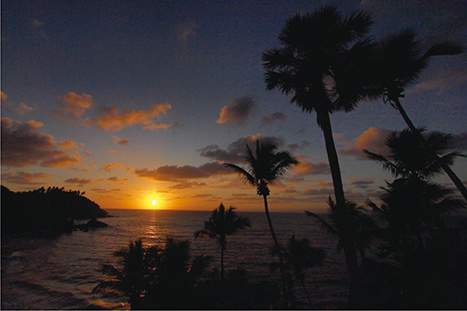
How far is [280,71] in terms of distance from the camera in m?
10.0

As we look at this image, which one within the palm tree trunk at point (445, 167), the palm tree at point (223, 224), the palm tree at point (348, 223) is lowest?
the palm tree at point (223, 224)

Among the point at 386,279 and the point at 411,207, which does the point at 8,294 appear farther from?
the point at 411,207

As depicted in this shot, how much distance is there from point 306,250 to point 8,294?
24.2m

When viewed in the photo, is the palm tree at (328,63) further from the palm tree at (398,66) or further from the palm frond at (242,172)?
the palm frond at (242,172)

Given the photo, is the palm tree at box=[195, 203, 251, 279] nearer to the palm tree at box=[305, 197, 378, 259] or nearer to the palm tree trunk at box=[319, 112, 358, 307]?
the palm tree at box=[305, 197, 378, 259]

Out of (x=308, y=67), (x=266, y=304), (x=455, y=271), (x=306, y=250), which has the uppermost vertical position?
(x=308, y=67)

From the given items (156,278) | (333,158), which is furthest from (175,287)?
(333,158)

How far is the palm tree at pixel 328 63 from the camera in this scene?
868 cm

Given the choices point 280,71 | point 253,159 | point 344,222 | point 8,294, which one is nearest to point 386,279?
point 344,222

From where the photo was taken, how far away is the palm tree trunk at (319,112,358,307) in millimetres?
7739

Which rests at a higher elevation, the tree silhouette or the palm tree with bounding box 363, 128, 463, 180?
the palm tree with bounding box 363, 128, 463, 180

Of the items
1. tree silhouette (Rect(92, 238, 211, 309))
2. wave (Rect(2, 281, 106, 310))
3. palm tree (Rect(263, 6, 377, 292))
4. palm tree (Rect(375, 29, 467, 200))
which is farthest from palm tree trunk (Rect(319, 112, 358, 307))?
wave (Rect(2, 281, 106, 310))

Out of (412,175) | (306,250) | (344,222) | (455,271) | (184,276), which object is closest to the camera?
(455,271)

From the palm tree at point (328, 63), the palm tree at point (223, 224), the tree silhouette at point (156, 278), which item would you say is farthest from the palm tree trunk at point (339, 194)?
the palm tree at point (223, 224)
